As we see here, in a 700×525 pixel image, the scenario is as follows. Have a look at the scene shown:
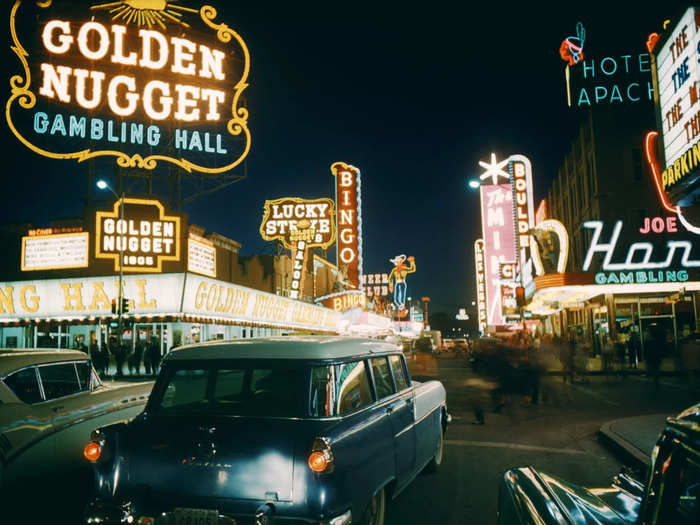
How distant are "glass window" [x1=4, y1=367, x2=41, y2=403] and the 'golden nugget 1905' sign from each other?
21.4 metres

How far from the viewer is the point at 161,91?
26125mm

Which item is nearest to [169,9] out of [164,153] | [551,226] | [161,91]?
[161,91]

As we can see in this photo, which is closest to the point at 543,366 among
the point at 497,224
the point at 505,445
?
the point at 505,445

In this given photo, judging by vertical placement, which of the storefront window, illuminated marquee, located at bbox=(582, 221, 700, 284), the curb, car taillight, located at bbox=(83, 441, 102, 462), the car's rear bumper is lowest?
the curb

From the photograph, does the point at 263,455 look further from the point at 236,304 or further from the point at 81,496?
the point at 236,304

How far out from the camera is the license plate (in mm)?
3564

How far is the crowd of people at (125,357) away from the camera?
23.3 m

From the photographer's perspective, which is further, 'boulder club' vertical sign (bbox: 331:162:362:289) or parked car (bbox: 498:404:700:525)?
'boulder club' vertical sign (bbox: 331:162:362:289)

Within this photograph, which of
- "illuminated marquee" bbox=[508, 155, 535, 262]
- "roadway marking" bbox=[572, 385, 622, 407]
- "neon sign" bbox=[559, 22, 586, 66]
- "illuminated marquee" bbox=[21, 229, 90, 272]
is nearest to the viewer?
"roadway marking" bbox=[572, 385, 622, 407]

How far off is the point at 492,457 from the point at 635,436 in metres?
2.32

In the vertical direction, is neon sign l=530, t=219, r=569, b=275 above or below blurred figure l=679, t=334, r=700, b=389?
above

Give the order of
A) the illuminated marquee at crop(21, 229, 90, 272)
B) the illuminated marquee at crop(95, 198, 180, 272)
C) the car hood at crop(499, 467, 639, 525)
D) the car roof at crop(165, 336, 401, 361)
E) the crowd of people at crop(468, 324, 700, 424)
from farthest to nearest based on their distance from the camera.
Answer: the illuminated marquee at crop(21, 229, 90, 272) → the illuminated marquee at crop(95, 198, 180, 272) → the crowd of people at crop(468, 324, 700, 424) → the car roof at crop(165, 336, 401, 361) → the car hood at crop(499, 467, 639, 525)

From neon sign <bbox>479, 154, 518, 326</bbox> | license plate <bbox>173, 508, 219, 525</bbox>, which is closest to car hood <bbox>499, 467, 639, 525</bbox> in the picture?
license plate <bbox>173, 508, 219, 525</bbox>

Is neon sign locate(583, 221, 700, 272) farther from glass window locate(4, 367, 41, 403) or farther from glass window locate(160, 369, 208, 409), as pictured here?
glass window locate(4, 367, 41, 403)
